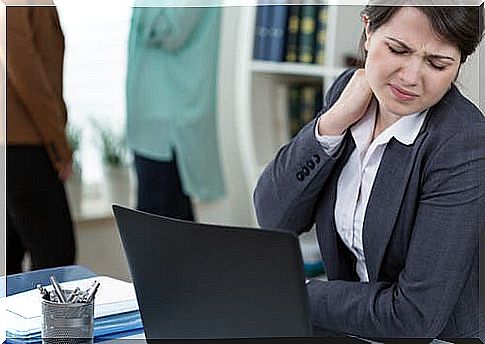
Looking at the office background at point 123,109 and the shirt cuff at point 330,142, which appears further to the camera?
the office background at point 123,109

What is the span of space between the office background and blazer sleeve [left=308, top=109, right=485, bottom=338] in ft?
6.62

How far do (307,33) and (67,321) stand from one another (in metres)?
2.18

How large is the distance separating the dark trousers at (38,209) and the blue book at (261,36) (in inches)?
42.2

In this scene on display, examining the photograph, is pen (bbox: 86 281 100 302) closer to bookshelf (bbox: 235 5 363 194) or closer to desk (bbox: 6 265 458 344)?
desk (bbox: 6 265 458 344)

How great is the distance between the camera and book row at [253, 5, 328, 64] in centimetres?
302

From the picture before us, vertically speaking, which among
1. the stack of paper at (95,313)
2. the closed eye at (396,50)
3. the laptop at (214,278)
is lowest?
the stack of paper at (95,313)

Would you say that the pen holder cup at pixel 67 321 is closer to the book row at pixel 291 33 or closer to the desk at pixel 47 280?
the desk at pixel 47 280

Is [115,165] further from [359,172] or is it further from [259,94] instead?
[359,172]

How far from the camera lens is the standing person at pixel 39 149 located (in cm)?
202

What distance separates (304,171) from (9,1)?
38 cm

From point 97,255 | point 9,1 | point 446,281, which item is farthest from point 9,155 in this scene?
point 446,281

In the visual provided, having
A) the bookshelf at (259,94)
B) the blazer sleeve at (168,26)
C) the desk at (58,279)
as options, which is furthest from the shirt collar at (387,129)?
the bookshelf at (259,94)

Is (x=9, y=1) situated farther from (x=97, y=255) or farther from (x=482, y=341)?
(x=97, y=255)

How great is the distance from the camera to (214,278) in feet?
2.81
